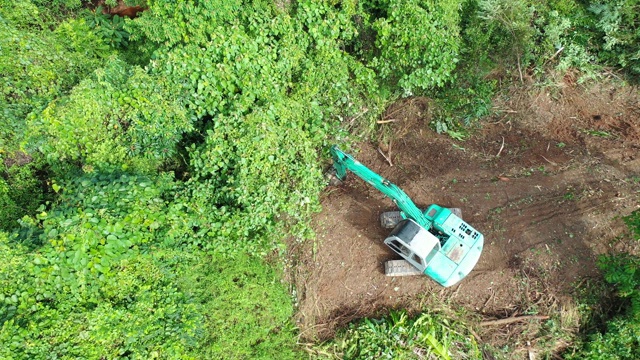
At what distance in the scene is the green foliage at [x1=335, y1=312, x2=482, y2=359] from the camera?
8.81m

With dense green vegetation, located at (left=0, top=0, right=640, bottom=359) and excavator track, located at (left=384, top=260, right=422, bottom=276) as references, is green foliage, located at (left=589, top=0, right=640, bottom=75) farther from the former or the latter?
excavator track, located at (left=384, top=260, right=422, bottom=276)

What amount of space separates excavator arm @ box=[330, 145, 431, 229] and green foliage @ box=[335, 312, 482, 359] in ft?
7.66

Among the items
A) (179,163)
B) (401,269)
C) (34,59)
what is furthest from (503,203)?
(34,59)

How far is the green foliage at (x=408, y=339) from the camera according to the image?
8812 mm

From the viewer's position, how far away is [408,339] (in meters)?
8.95

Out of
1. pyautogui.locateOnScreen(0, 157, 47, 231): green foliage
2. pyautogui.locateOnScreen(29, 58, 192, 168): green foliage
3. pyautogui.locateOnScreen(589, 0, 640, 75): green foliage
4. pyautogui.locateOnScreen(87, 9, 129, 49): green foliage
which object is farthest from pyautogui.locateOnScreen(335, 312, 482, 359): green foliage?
pyautogui.locateOnScreen(87, 9, 129, 49): green foliage

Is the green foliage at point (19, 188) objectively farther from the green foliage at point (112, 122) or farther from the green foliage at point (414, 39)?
the green foliage at point (414, 39)

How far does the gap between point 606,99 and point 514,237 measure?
5866 millimetres

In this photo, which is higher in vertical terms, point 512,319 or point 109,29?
point 109,29

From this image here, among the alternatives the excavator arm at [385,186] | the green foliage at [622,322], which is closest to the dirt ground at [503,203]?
the green foliage at [622,322]

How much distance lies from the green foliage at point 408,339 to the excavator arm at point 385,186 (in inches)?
91.9

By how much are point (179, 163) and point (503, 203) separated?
27.9 ft

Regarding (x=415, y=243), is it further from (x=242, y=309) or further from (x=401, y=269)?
(x=242, y=309)

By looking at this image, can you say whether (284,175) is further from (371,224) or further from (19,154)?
(19,154)
